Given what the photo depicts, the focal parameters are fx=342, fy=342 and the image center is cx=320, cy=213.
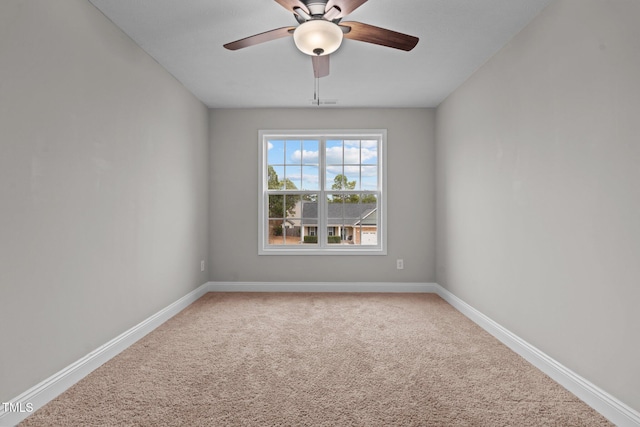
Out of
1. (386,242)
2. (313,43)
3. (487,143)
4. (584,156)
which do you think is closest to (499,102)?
(487,143)

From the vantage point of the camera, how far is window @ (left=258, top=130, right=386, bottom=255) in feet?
15.2

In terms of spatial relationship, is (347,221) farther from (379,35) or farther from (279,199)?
(379,35)

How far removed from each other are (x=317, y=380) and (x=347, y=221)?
273cm

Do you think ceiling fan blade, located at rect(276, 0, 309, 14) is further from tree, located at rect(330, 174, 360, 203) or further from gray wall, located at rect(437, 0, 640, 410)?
tree, located at rect(330, 174, 360, 203)

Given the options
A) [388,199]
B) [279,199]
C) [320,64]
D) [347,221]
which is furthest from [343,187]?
[320,64]

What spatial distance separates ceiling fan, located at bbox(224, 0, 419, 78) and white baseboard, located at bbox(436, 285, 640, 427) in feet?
7.39

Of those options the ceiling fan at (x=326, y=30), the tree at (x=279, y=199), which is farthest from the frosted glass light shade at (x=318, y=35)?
the tree at (x=279, y=199)

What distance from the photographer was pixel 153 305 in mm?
3102

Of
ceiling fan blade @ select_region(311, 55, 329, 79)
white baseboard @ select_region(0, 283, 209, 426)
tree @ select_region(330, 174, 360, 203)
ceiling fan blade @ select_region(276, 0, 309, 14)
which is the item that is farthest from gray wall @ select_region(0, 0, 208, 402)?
tree @ select_region(330, 174, 360, 203)

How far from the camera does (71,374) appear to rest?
2072mm

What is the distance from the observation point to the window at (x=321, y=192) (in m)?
4.64

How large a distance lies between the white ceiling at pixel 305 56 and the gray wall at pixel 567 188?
311mm

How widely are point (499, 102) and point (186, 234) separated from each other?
3.37 metres

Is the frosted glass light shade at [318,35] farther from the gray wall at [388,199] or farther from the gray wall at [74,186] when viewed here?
the gray wall at [388,199]
